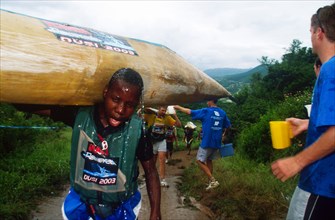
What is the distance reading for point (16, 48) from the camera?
1650 mm

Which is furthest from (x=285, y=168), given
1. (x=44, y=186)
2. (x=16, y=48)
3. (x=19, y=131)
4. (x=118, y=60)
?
(x=19, y=131)

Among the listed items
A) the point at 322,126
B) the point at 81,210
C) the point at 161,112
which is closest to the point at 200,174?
the point at 161,112

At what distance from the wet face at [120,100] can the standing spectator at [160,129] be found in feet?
12.5

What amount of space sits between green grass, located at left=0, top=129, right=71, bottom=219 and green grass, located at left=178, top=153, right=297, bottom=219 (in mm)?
2332

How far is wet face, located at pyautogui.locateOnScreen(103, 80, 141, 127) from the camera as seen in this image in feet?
6.14

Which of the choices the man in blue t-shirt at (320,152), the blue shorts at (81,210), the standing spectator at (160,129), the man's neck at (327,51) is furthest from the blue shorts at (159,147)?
the man's neck at (327,51)

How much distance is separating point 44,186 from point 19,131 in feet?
9.54

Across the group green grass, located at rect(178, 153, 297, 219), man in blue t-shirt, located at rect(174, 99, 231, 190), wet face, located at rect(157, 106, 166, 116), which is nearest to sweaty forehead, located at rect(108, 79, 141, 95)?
green grass, located at rect(178, 153, 297, 219)

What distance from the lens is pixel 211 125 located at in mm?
5621

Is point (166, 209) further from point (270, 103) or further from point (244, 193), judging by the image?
point (270, 103)

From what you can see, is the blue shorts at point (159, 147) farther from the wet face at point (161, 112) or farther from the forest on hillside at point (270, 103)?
the forest on hillside at point (270, 103)

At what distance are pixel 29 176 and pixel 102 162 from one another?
4127 millimetres

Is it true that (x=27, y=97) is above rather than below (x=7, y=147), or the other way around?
above

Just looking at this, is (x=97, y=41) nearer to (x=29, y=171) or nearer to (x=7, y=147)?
(x=29, y=171)
